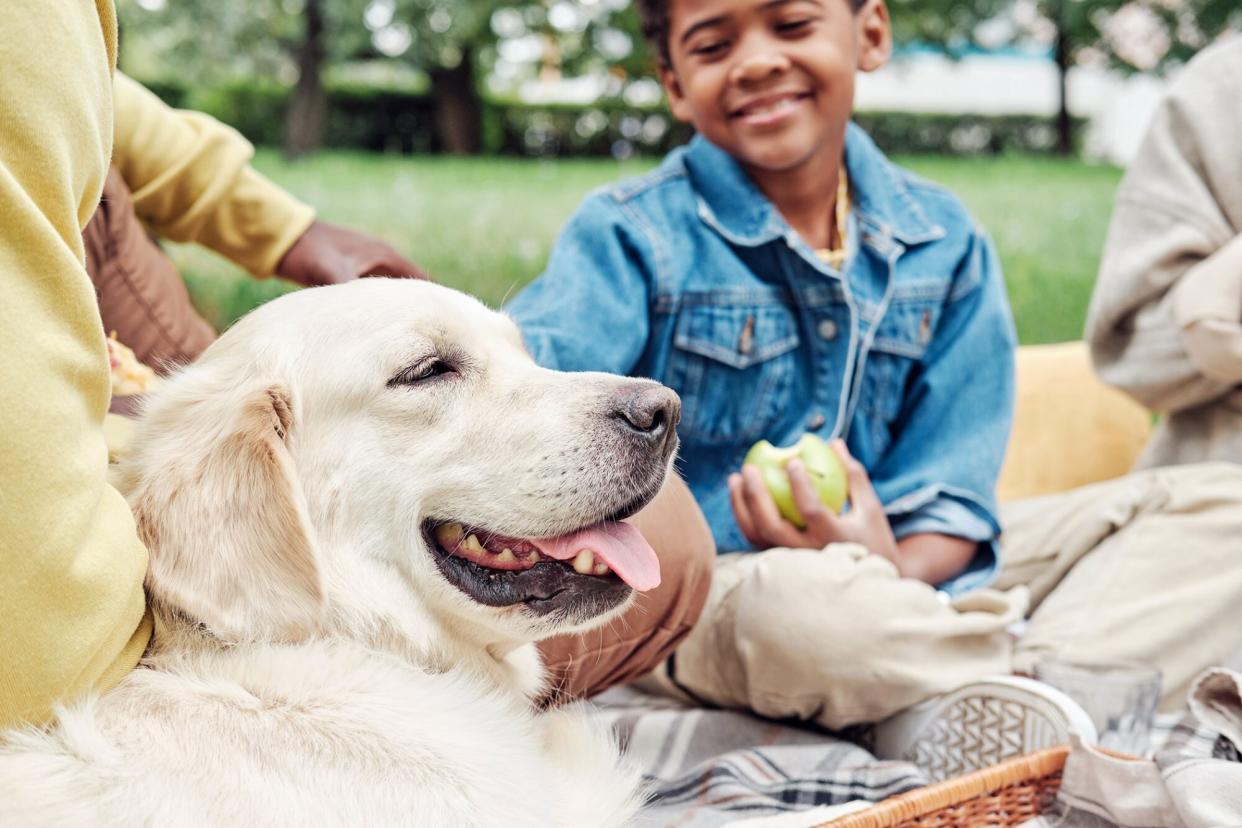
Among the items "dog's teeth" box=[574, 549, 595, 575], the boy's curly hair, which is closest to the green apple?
"dog's teeth" box=[574, 549, 595, 575]

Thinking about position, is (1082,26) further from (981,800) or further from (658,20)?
(981,800)

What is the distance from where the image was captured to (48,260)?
3.59ft

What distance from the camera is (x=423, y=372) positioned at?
1.57 m

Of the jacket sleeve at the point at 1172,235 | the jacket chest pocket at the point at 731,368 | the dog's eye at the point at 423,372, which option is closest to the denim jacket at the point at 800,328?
the jacket chest pocket at the point at 731,368

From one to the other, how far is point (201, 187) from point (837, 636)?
5.10ft

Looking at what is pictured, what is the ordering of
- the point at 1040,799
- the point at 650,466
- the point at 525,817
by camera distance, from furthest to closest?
the point at 1040,799, the point at 650,466, the point at 525,817

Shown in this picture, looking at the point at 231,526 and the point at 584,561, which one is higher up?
the point at 231,526

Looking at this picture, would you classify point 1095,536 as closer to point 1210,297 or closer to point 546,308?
point 1210,297

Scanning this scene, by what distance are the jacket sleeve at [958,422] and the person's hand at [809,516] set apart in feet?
0.54

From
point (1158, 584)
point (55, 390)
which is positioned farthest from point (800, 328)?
point (55, 390)

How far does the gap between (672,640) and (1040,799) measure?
2.09ft

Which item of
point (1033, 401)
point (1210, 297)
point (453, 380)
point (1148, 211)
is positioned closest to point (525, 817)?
point (453, 380)

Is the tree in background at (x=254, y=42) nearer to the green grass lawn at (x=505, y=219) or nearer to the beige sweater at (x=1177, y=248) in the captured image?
the green grass lawn at (x=505, y=219)

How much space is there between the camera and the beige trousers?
2154 mm
